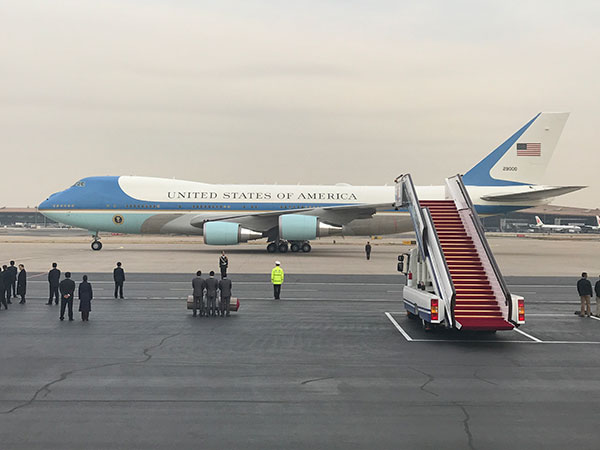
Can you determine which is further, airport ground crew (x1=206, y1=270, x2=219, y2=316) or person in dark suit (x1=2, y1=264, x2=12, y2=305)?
person in dark suit (x1=2, y1=264, x2=12, y2=305)

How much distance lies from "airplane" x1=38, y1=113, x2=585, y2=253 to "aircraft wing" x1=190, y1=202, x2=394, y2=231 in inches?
2.8

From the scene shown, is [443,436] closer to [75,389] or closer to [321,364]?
[321,364]

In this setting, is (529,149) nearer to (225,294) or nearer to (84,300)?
(225,294)

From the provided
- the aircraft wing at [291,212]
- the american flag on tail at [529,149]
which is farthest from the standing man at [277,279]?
the american flag on tail at [529,149]

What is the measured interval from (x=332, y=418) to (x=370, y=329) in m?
7.52

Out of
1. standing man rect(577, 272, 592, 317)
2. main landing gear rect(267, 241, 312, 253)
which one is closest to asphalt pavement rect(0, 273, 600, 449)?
standing man rect(577, 272, 592, 317)

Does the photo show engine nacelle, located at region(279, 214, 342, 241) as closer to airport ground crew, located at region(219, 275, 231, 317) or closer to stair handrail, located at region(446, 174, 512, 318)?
stair handrail, located at region(446, 174, 512, 318)

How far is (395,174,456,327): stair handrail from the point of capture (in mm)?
14516

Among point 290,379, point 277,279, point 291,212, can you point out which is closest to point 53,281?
point 277,279

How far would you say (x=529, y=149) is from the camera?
44.6m

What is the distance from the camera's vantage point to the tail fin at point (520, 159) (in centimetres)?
4441

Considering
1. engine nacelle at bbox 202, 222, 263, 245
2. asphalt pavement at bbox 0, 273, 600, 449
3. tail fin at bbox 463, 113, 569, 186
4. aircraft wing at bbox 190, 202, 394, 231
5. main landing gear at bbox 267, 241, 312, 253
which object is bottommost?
asphalt pavement at bbox 0, 273, 600, 449

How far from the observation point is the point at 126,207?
4300 centimetres

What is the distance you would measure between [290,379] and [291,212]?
3144 centimetres
